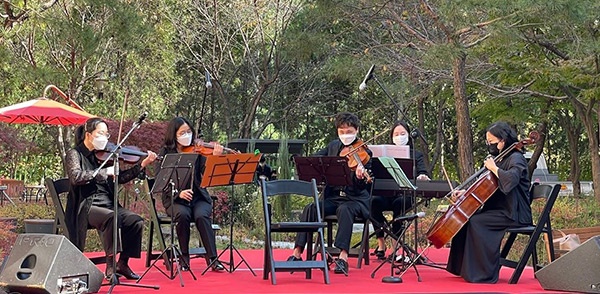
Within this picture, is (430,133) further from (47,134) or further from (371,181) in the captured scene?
(371,181)

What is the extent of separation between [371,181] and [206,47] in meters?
14.7

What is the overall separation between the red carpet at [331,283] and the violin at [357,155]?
1005mm

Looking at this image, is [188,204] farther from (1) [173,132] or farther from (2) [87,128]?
(2) [87,128]

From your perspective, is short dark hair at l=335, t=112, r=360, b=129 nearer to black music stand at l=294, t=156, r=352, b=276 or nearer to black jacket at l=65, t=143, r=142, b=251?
black music stand at l=294, t=156, r=352, b=276

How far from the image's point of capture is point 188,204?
8031mm

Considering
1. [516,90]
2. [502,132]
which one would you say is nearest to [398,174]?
[502,132]

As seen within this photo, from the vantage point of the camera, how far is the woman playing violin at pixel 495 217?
740cm

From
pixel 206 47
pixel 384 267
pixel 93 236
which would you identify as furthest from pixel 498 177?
pixel 206 47

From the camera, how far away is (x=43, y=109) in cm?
1123

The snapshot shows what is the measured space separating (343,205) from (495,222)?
1.44 meters

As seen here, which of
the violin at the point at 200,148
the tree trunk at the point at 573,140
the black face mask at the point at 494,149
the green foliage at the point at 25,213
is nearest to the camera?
the black face mask at the point at 494,149

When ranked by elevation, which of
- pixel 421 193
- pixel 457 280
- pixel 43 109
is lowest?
pixel 457 280

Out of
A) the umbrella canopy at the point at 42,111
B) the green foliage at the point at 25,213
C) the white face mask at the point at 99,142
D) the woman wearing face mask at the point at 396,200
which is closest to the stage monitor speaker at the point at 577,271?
the woman wearing face mask at the point at 396,200

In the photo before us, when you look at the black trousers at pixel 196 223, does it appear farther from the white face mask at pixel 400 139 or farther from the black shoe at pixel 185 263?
the white face mask at pixel 400 139
